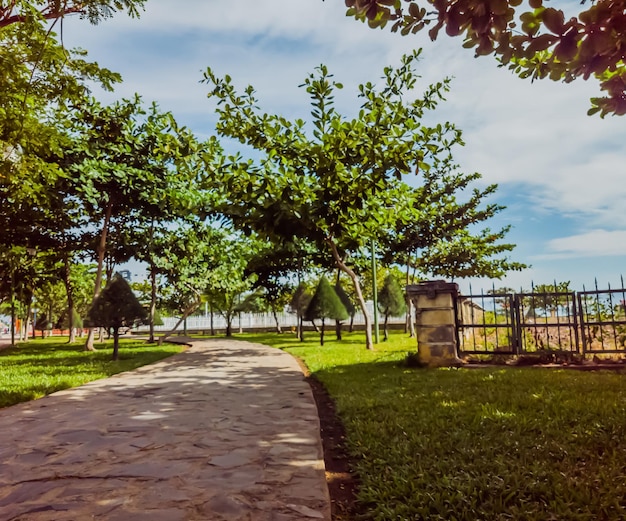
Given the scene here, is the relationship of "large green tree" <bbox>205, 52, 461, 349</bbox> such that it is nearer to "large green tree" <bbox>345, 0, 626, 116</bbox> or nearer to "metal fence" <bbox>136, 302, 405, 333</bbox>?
"large green tree" <bbox>345, 0, 626, 116</bbox>

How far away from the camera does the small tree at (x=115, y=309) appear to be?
13867mm

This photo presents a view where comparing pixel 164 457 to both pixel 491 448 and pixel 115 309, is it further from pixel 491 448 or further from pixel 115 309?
pixel 115 309

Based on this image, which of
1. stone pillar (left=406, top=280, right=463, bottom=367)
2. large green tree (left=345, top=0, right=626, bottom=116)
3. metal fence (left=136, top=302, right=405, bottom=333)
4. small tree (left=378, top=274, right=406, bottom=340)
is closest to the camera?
large green tree (left=345, top=0, right=626, bottom=116)

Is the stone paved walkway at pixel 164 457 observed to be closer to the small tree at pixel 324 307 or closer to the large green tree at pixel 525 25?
the large green tree at pixel 525 25

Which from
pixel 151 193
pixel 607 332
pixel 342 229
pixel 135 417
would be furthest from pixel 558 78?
pixel 151 193

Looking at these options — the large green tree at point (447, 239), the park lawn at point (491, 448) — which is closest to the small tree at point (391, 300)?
the large green tree at point (447, 239)

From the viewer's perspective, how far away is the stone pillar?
29.8 feet

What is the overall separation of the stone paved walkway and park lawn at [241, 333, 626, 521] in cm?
56

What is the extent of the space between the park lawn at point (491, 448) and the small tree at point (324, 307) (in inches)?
452

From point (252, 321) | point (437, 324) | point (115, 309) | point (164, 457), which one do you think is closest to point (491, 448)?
point (164, 457)

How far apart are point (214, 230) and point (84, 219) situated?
237 inches

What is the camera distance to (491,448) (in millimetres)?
3730

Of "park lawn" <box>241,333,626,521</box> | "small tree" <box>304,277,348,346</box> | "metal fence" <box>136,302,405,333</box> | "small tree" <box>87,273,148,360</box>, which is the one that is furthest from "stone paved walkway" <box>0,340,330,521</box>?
"metal fence" <box>136,302,405,333</box>

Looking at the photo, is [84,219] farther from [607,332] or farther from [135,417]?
[607,332]
